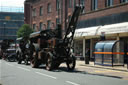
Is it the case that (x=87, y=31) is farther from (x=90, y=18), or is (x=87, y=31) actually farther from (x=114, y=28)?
Result: (x=114, y=28)

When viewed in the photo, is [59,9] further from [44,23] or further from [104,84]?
[104,84]

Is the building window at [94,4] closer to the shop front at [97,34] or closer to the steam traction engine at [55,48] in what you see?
the shop front at [97,34]

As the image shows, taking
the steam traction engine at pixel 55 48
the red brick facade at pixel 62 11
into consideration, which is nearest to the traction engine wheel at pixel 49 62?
the steam traction engine at pixel 55 48

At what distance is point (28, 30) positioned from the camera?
4259cm

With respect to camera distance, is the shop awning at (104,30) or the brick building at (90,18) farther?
the brick building at (90,18)

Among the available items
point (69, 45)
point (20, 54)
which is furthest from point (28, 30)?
point (69, 45)

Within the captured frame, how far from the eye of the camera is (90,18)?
93.6ft

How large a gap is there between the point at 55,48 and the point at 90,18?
12738 millimetres

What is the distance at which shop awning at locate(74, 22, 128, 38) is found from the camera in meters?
22.0

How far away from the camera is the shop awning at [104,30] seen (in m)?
22.0

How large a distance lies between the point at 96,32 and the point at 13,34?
90.7 meters

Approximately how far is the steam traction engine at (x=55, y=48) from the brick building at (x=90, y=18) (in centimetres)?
196

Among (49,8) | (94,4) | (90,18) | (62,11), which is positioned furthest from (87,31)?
(49,8)

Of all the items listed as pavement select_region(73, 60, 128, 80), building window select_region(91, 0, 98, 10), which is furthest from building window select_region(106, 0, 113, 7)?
pavement select_region(73, 60, 128, 80)
